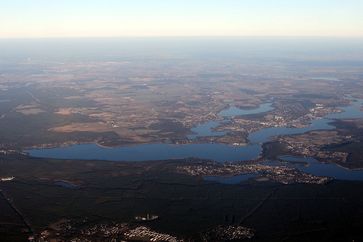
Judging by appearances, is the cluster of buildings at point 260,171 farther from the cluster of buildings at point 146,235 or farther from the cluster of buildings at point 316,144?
the cluster of buildings at point 146,235

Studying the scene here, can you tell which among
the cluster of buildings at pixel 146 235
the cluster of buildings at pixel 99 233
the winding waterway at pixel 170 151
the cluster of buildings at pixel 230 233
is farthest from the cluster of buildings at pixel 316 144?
the cluster of buildings at pixel 99 233

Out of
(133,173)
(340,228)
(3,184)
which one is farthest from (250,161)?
(3,184)

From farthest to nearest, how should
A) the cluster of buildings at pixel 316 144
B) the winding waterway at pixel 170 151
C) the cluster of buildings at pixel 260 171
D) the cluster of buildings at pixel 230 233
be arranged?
the winding waterway at pixel 170 151 < the cluster of buildings at pixel 316 144 < the cluster of buildings at pixel 260 171 < the cluster of buildings at pixel 230 233

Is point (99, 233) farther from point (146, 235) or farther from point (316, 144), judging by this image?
point (316, 144)

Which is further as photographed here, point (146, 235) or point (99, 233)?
point (99, 233)

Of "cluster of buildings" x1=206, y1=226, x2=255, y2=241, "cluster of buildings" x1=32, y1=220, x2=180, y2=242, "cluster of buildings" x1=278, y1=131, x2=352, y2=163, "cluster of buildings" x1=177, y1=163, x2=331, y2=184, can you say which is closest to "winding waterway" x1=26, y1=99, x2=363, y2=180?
"cluster of buildings" x1=278, y1=131, x2=352, y2=163

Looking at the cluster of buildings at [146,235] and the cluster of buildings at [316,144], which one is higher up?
the cluster of buildings at [316,144]

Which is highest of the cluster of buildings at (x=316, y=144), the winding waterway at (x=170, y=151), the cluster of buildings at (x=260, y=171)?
the cluster of buildings at (x=316, y=144)

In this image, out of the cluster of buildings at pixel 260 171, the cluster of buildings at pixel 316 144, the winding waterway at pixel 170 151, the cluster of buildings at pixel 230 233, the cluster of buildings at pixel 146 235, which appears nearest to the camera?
the cluster of buildings at pixel 146 235

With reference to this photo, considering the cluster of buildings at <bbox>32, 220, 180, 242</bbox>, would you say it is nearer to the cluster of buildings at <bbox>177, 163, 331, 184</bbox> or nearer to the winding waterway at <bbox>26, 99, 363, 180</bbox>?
the cluster of buildings at <bbox>177, 163, 331, 184</bbox>

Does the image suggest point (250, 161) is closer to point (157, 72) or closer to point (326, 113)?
point (326, 113)

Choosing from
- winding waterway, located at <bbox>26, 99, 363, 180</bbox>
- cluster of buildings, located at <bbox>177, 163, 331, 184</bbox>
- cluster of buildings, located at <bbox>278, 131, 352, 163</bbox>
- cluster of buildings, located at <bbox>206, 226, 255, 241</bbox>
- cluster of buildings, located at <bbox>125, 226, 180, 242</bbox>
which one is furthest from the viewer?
winding waterway, located at <bbox>26, 99, 363, 180</bbox>

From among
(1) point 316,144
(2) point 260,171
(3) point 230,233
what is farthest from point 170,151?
(3) point 230,233

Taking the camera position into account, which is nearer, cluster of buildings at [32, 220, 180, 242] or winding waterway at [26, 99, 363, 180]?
cluster of buildings at [32, 220, 180, 242]
